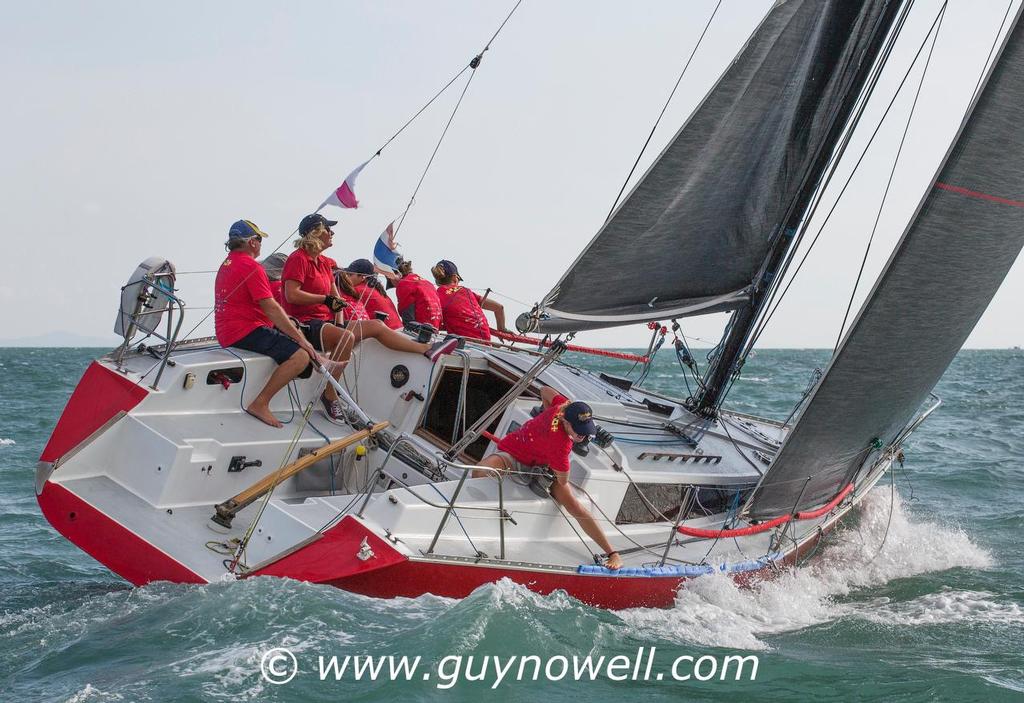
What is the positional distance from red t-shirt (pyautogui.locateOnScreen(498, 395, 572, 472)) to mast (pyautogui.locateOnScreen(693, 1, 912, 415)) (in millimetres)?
2606

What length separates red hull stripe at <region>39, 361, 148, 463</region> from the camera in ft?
21.2

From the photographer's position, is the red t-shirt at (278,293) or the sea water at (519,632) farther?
the red t-shirt at (278,293)

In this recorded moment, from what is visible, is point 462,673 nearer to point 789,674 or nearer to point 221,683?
point 221,683

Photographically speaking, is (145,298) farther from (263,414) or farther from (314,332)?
(314,332)

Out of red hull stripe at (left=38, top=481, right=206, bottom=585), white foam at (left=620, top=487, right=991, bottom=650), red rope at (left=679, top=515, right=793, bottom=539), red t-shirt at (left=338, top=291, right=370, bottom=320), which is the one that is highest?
red t-shirt at (left=338, top=291, right=370, bottom=320)

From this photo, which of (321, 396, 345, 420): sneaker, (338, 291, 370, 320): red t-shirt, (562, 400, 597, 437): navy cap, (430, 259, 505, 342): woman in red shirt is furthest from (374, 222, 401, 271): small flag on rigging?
(562, 400, 597, 437): navy cap

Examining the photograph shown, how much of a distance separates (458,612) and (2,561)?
3.95 metres

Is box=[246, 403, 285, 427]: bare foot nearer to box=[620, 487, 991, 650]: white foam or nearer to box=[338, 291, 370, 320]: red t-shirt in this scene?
box=[338, 291, 370, 320]: red t-shirt

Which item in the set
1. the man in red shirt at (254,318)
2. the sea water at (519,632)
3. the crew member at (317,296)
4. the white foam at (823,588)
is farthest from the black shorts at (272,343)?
the white foam at (823,588)

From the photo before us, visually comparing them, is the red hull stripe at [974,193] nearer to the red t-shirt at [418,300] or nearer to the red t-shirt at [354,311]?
the red t-shirt at [354,311]

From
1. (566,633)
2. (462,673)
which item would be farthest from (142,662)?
(566,633)

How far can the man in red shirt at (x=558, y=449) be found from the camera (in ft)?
A: 20.5

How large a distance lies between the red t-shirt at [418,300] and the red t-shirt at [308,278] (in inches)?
52.7

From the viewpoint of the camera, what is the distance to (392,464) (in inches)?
283
